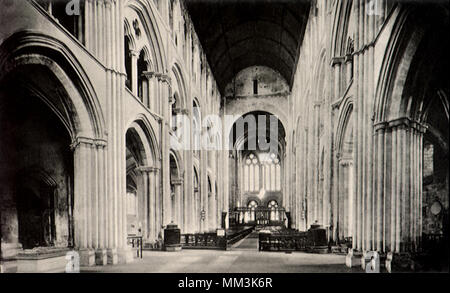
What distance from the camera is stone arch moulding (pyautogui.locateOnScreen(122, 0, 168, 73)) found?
15.2m

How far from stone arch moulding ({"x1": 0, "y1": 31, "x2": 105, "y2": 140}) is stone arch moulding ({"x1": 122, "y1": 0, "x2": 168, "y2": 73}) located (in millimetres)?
5033

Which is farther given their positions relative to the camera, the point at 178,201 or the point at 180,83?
the point at 180,83

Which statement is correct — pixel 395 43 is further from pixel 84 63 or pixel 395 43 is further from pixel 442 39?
pixel 84 63

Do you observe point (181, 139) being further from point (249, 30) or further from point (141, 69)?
point (249, 30)

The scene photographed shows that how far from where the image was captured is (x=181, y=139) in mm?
22391

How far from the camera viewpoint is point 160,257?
42.9ft

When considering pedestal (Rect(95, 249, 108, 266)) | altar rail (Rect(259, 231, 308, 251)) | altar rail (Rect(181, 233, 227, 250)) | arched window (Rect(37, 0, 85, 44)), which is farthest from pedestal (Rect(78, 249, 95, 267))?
altar rail (Rect(259, 231, 308, 251))

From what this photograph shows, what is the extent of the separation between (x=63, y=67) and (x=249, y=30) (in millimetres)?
20394

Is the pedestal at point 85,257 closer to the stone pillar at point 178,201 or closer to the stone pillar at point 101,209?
the stone pillar at point 101,209

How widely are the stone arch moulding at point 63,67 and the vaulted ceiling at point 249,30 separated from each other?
1351 cm

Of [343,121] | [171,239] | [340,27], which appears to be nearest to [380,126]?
[343,121]
